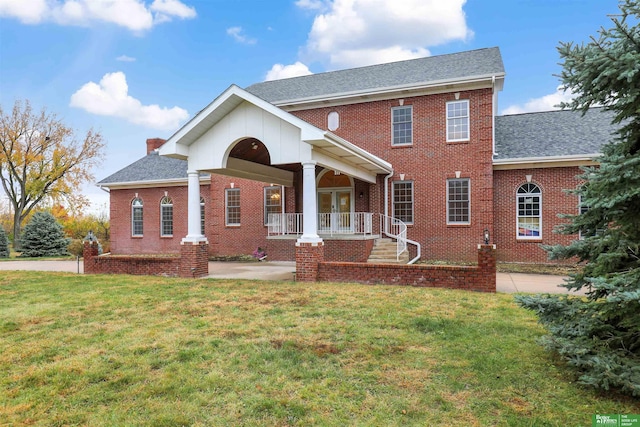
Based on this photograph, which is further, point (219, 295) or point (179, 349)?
point (219, 295)

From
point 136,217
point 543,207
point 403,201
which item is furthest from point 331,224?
point 136,217

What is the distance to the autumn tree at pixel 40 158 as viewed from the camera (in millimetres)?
29391

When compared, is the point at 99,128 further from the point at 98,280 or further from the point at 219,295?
the point at 219,295

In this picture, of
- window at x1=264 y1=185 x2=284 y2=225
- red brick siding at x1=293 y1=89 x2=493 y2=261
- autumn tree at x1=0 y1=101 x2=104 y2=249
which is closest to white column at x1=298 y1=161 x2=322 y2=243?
red brick siding at x1=293 y1=89 x2=493 y2=261

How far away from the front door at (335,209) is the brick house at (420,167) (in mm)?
43

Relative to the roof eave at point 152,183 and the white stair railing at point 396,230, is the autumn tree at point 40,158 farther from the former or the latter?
the white stair railing at point 396,230

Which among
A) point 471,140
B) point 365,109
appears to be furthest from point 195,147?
point 471,140

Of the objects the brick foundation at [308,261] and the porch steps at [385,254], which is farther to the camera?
the porch steps at [385,254]

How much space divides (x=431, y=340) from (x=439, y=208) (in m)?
10.2

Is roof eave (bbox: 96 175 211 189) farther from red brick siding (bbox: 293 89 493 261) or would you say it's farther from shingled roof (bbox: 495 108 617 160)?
shingled roof (bbox: 495 108 617 160)

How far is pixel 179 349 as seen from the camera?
4887 mm

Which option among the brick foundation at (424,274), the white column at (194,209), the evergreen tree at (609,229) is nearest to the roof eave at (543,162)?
the brick foundation at (424,274)

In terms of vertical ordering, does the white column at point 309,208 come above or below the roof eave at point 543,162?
below

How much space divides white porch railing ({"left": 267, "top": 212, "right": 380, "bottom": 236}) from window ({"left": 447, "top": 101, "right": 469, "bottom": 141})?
4.42 m
